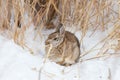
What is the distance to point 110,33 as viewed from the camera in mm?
2582

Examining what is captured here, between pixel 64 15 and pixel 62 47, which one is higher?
pixel 64 15

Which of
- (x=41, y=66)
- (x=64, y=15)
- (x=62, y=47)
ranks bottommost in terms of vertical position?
(x=41, y=66)

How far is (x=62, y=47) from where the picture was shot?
2355mm

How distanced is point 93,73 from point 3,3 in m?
0.85

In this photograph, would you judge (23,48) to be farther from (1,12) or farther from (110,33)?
(110,33)

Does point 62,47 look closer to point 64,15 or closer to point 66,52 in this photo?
point 66,52

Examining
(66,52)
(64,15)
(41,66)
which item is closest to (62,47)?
(66,52)

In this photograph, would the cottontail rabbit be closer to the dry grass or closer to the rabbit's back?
the rabbit's back

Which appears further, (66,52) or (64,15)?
(64,15)

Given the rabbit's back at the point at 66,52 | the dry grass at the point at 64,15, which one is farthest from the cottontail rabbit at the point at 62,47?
the dry grass at the point at 64,15

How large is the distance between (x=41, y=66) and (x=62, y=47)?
0.60ft

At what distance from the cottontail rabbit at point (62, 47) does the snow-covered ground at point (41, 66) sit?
5 centimetres

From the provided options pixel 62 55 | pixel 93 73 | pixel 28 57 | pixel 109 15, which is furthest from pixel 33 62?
pixel 109 15

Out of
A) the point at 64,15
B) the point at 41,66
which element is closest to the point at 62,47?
the point at 41,66
